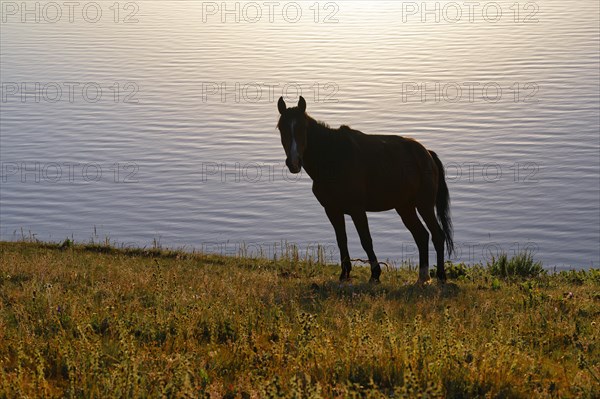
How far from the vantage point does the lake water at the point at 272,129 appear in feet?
116

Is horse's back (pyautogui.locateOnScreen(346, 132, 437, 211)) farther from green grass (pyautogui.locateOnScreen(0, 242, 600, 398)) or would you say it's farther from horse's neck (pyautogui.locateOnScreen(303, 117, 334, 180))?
green grass (pyautogui.locateOnScreen(0, 242, 600, 398))

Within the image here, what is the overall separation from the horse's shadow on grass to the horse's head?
1.77 meters

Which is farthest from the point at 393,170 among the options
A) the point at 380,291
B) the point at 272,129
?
the point at 272,129

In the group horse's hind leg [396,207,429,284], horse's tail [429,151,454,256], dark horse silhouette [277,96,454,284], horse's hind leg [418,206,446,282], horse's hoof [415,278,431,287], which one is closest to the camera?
dark horse silhouette [277,96,454,284]

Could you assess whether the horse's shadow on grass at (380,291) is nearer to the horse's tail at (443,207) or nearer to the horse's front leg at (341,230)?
the horse's front leg at (341,230)

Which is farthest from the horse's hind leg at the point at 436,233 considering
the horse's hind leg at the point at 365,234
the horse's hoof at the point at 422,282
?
the horse's hind leg at the point at 365,234

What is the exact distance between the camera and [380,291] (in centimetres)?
1436

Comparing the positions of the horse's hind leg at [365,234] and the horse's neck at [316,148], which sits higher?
the horse's neck at [316,148]

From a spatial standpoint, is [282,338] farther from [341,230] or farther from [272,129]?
[272,129]

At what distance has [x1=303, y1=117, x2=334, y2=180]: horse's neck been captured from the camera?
15.4 meters

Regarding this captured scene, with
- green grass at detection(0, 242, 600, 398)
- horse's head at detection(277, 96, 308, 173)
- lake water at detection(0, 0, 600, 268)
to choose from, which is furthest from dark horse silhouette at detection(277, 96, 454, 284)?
lake water at detection(0, 0, 600, 268)

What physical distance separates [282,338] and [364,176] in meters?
6.51

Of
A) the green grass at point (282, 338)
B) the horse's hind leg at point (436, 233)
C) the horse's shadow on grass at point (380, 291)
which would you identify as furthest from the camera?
the horse's hind leg at point (436, 233)

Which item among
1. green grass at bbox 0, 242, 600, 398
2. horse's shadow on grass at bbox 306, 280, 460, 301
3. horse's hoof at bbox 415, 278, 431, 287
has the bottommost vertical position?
horse's hoof at bbox 415, 278, 431, 287
